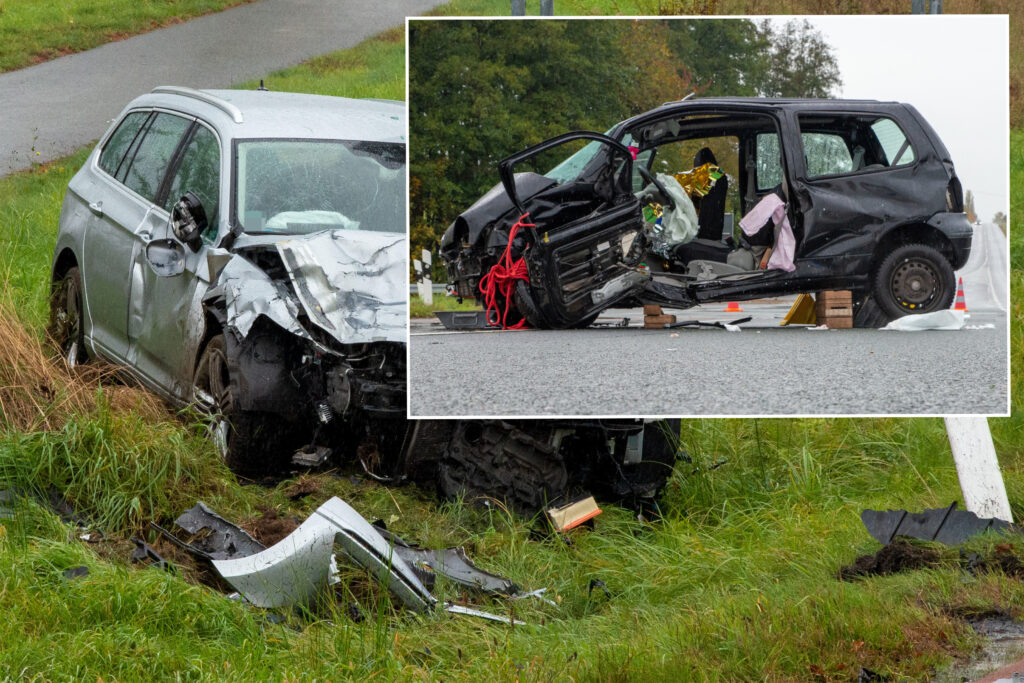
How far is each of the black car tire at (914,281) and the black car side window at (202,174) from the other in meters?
3.35

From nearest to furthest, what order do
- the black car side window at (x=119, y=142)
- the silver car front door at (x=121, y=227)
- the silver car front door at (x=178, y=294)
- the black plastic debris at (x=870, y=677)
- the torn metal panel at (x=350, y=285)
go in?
the black plastic debris at (x=870, y=677)
the torn metal panel at (x=350, y=285)
the silver car front door at (x=178, y=294)
the silver car front door at (x=121, y=227)
the black car side window at (x=119, y=142)

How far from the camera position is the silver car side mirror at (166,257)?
6.26 m

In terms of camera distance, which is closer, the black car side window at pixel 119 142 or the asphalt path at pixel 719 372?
the asphalt path at pixel 719 372

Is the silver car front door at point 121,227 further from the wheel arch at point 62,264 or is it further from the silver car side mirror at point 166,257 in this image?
the wheel arch at point 62,264

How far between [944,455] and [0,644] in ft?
16.3

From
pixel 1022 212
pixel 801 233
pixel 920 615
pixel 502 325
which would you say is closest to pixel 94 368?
pixel 502 325

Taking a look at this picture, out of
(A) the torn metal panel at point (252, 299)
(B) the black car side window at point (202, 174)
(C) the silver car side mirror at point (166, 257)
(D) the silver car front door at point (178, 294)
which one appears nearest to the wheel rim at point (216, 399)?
(D) the silver car front door at point (178, 294)

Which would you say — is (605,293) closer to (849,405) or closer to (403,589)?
(849,405)

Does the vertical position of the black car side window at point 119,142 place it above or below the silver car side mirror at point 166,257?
above

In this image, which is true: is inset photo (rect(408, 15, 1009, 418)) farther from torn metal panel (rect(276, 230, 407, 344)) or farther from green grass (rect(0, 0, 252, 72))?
green grass (rect(0, 0, 252, 72))

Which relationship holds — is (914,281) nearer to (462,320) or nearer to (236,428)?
(462,320)

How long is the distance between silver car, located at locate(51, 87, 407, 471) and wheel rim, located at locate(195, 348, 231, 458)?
0.01 meters

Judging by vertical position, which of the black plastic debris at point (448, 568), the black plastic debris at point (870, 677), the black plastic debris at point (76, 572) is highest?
the black plastic debris at point (76, 572)

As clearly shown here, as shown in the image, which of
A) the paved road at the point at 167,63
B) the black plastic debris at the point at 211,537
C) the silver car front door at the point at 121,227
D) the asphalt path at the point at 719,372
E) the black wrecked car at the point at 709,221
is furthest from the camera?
the paved road at the point at 167,63
